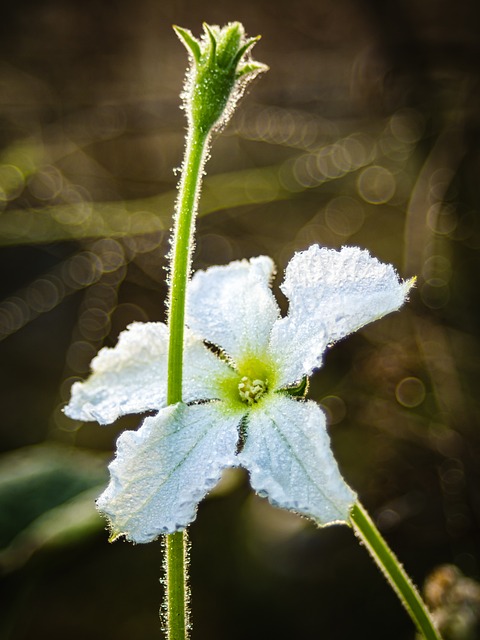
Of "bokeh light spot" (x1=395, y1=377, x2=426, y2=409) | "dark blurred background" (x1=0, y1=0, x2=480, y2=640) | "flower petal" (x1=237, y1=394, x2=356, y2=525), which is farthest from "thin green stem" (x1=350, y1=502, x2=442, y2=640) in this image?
"bokeh light spot" (x1=395, y1=377, x2=426, y2=409)

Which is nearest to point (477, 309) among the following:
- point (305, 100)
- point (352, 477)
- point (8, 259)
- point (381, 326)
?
point (381, 326)

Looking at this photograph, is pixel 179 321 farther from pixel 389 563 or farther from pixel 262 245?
pixel 262 245

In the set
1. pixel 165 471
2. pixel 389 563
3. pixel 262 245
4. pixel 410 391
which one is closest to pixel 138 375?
pixel 165 471

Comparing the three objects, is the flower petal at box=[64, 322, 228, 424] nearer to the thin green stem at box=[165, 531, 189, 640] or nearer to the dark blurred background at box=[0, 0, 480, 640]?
the thin green stem at box=[165, 531, 189, 640]

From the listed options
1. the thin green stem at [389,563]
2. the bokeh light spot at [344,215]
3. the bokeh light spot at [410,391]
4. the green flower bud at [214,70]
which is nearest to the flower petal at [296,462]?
the thin green stem at [389,563]

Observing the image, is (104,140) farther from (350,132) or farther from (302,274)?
(302,274)

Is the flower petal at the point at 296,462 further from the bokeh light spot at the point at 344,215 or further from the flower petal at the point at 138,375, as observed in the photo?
the bokeh light spot at the point at 344,215

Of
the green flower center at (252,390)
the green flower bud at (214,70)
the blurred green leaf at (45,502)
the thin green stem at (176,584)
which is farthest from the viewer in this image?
the blurred green leaf at (45,502)
